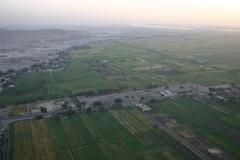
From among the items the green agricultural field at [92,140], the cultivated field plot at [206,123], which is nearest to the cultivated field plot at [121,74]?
the green agricultural field at [92,140]

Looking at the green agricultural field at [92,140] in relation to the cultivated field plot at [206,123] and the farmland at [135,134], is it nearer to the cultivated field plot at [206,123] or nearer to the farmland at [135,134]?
the farmland at [135,134]

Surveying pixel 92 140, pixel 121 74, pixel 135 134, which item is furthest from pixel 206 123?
pixel 121 74

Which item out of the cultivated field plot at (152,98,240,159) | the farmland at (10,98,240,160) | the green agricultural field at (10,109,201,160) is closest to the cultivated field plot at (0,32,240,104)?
the green agricultural field at (10,109,201,160)

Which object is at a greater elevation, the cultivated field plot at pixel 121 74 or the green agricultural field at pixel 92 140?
the green agricultural field at pixel 92 140

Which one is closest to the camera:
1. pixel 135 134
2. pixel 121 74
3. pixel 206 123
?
pixel 135 134

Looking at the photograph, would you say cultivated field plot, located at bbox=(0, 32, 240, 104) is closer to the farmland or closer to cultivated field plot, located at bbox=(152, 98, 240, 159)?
the farmland

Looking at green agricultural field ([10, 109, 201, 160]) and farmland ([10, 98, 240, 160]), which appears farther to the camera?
farmland ([10, 98, 240, 160])

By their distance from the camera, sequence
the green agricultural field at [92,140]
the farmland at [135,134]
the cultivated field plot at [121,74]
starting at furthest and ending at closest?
1. the cultivated field plot at [121,74]
2. the farmland at [135,134]
3. the green agricultural field at [92,140]

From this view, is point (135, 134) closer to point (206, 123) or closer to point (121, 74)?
point (206, 123)
